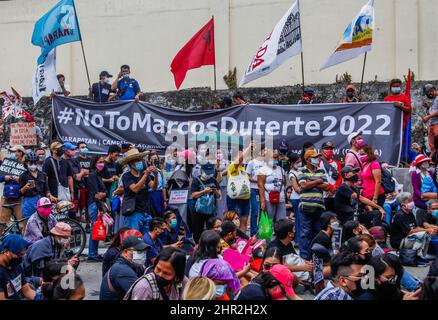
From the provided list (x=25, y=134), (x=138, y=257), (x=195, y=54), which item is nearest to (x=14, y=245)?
(x=138, y=257)

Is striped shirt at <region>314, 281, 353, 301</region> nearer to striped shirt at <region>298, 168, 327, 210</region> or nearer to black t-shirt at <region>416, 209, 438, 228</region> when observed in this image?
striped shirt at <region>298, 168, 327, 210</region>

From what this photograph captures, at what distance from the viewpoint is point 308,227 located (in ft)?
37.3

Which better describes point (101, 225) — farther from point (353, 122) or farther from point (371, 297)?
point (371, 297)

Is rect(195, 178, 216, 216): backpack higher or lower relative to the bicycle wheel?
higher

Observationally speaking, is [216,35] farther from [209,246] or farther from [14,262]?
[14,262]

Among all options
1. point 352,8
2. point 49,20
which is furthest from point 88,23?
point 352,8

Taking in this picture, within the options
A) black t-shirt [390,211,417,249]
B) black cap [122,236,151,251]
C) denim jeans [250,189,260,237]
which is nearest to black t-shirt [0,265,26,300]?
black cap [122,236,151,251]

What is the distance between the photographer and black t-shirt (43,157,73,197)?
13.2 meters

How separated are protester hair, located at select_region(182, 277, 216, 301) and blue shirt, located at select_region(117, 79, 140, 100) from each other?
10655 millimetres

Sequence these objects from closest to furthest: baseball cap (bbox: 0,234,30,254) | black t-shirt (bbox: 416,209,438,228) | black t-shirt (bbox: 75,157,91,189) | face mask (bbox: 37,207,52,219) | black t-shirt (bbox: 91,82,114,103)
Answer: baseball cap (bbox: 0,234,30,254), face mask (bbox: 37,207,52,219), black t-shirt (bbox: 416,209,438,228), black t-shirt (bbox: 75,157,91,189), black t-shirt (bbox: 91,82,114,103)

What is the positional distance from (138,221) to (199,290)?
197 inches

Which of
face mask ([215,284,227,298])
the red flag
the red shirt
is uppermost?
the red flag

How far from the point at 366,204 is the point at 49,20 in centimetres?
771
